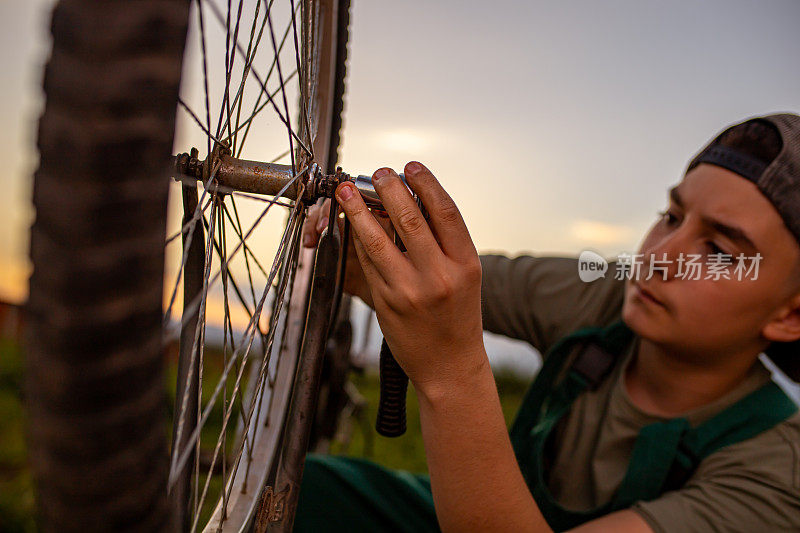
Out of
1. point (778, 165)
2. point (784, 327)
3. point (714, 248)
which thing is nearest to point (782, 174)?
point (778, 165)

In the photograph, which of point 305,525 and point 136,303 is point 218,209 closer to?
point 136,303

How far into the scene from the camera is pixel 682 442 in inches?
33.2

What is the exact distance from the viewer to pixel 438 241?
541 mm

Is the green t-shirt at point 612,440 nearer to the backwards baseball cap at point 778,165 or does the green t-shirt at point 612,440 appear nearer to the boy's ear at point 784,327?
the boy's ear at point 784,327

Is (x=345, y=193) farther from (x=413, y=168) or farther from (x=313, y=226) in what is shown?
(x=313, y=226)

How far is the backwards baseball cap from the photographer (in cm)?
78

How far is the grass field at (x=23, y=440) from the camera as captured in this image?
1.20m

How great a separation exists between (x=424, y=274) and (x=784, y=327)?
2.17ft

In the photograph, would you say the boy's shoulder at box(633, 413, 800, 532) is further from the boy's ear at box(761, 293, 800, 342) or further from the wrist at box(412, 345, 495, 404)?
the wrist at box(412, 345, 495, 404)

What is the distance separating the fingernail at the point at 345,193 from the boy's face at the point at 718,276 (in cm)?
52

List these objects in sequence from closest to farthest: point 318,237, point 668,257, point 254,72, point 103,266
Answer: point 103,266 < point 254,72 < point 318,237 < point 668,257

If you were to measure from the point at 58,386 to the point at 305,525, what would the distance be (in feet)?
2.31

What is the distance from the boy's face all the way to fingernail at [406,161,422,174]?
48 centimetres

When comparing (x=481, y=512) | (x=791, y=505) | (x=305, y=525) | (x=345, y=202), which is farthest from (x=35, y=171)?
(x=791, y=505)
